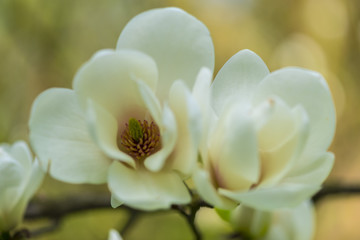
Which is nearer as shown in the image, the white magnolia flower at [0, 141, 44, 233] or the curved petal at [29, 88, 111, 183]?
the curved petal at [29, 88, 111, 183]

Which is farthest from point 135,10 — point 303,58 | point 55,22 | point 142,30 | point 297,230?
point 142,30

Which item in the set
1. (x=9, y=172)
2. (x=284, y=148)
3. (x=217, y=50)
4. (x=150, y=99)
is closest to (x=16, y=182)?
(x=9, y=172)

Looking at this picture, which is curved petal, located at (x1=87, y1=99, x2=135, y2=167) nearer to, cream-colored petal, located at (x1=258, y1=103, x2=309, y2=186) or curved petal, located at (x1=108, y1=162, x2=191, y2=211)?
curved petal, located at (x1=108, y1=162, x2=191, y2=211)

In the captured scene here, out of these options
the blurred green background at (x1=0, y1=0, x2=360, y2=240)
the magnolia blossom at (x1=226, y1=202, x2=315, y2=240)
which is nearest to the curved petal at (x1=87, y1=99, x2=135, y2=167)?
the magnolia blossom at (x1=226, y1=202, x2=315, y2=240)

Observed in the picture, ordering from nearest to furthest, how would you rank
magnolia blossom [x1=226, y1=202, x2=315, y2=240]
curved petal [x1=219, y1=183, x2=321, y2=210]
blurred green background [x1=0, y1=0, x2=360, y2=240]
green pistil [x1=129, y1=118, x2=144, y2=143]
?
curved petal [x1=219, y1=183, x2=321, y2=210] → green pistil [x1=129, y1=118, x2=144, y2=143] → magnolia blossom [x1=226, y1=202, x2=315, y2=240] → blurred green background [x1=0, y1=0, x2=360, y2=240]

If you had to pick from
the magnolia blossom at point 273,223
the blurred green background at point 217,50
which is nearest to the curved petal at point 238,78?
the magnolia blossom at point 273,223

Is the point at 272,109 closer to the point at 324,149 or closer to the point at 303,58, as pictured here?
the point at 324,149

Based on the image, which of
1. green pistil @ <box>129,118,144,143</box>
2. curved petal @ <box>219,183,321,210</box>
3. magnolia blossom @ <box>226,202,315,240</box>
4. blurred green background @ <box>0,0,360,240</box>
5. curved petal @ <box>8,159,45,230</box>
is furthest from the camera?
blurred green background @ <box>0,0,360,240</box>
